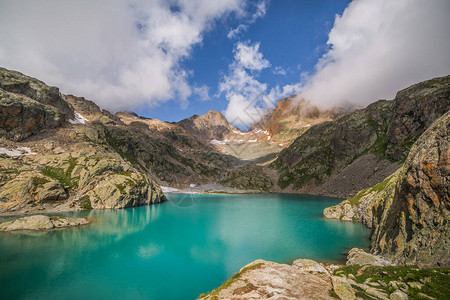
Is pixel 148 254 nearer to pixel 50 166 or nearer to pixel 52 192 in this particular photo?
pixel 52 192

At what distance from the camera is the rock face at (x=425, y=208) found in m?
16.8

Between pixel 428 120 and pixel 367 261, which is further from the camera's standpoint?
pixel 428 120

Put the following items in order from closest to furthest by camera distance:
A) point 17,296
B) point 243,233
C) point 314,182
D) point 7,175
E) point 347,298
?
1. point 347,298
2. point 17,296
3. point 243,233
4. point 7,175
5. point 314,182

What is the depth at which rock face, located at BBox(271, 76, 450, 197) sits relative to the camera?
101 m

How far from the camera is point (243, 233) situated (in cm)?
4291

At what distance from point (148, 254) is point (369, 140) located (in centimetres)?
16063

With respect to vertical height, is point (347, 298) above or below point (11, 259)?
above

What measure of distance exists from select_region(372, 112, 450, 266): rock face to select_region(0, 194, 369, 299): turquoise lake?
1003 cm

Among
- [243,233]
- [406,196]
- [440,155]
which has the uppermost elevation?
[440,155]

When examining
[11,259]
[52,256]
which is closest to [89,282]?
[52,256]

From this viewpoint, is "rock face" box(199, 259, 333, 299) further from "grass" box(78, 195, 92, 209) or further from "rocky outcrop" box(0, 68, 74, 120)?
"rocky outcrop" box(0, 68, 74, 120)

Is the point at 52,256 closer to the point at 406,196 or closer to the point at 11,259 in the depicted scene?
the point at 11,259

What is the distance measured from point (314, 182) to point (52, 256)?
164m

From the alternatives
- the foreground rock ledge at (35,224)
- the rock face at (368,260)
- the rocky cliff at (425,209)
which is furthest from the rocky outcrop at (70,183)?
the rocky cliff at (425,209)
